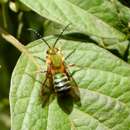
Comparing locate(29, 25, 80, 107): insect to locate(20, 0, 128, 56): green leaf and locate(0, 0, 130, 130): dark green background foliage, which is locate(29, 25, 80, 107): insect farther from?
locate(20, 0, 128, 56): green leaf

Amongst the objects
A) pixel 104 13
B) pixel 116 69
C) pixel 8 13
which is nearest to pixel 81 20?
pixel 104 13

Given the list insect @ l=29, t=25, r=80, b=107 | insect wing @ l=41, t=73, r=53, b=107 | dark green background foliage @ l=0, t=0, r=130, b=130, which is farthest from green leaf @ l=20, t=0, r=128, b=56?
insect wing @ l=41, t=73, r=53, b=107

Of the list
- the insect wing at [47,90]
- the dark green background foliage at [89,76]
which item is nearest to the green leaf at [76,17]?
the dark green background foliage at [89,76]

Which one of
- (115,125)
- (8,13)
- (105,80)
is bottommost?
(115,125)

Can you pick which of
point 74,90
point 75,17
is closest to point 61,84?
point 74,90

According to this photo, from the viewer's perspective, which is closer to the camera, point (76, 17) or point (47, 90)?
point (76, 17)

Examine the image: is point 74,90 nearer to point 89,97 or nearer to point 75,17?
point 89,97

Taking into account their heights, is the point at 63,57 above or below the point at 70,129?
above

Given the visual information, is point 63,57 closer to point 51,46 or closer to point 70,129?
point 51,46
